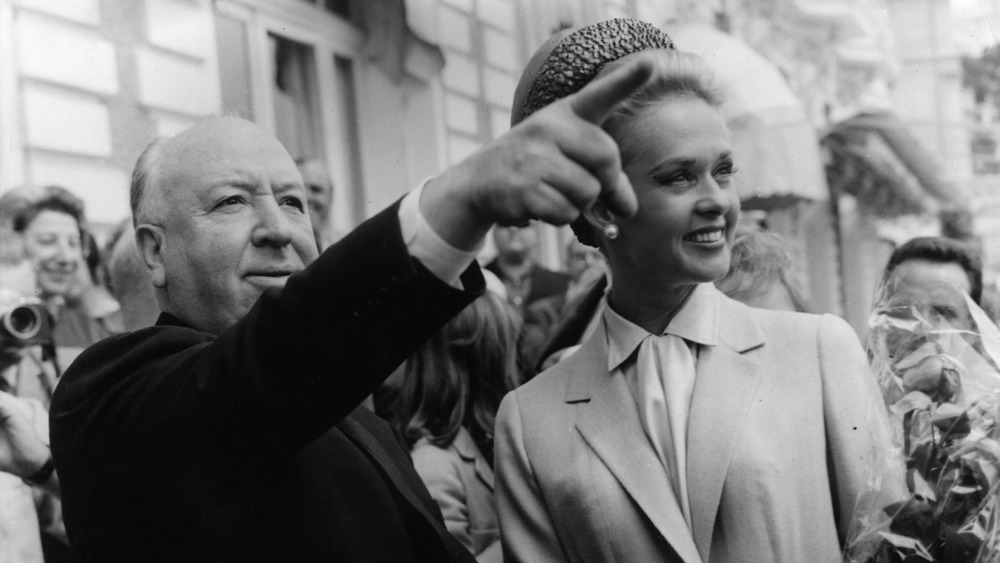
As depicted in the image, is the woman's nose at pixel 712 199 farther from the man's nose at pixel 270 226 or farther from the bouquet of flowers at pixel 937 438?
the man's nose at pixel 270 226

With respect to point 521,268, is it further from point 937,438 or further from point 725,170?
point 937,438

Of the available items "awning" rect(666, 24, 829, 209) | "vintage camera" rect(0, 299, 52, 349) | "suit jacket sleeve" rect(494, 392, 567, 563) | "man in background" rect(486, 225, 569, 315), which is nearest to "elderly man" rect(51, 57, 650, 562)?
"suit jacket sleeve" rect(494, 392, 567, 563)

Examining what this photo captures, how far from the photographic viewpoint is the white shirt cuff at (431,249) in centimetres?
141

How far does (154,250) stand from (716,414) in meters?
1.13

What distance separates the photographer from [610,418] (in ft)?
7.38

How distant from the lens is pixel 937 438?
1.92 metres

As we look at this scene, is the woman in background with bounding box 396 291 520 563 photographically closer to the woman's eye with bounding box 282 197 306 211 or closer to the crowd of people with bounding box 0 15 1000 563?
the crowd of people with bounding box 0 15 1000 563

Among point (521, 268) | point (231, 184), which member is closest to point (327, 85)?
point (521, 268)

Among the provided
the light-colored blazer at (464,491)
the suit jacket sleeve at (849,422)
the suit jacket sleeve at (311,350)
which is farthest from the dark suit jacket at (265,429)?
the light-colored blazer at (464,491)

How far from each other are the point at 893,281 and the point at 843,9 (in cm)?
1019

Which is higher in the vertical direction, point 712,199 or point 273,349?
point 712,199

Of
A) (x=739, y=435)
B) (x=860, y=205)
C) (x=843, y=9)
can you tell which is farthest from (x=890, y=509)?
(x=860, y=205)

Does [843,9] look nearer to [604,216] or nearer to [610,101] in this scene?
[604,216]

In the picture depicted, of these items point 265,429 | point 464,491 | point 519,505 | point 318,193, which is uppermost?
point 318,193
